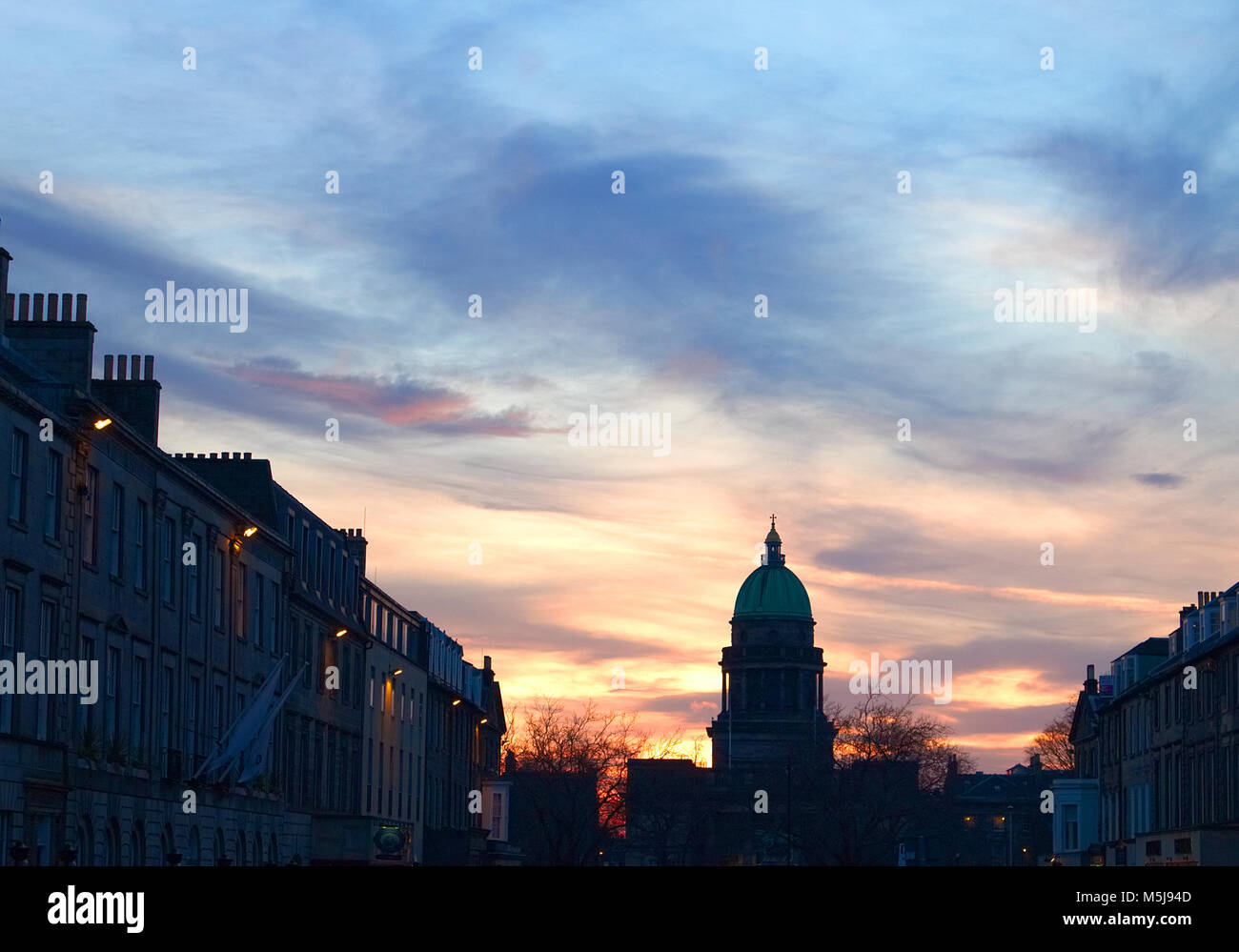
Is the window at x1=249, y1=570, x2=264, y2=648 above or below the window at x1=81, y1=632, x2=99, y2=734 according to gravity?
above

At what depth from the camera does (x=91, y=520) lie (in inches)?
1528

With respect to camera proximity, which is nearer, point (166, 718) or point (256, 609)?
point (166, 718)

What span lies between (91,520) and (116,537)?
81.7 inches

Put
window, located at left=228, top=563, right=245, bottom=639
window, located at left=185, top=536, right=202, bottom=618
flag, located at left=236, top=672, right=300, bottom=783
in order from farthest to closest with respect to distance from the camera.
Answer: window, located at left=228, top=563, right=245, bottom=639, flag, located at left=236, top=672, right=300, bottom=783, window, located at left=185, top=536, right=202, bottom=618

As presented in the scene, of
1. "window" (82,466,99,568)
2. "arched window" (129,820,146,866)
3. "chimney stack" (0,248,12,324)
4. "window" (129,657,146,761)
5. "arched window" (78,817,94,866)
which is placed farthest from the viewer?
"window" (129,657,146,761)

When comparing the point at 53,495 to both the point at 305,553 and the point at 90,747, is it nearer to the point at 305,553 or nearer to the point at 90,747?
the point at 90,747

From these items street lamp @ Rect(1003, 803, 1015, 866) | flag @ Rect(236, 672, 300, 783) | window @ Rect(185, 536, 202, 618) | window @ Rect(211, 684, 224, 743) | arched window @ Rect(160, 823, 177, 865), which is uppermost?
window @ Rect(185, 536, 202, 618)

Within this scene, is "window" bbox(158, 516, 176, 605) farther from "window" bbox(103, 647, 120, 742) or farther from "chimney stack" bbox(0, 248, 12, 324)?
"chimney stack" bbox(0, 248, 12, 324)

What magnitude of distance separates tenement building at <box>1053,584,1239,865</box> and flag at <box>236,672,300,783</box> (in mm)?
35134

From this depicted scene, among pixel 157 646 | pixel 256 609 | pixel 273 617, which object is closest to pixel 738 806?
pixel 273 617

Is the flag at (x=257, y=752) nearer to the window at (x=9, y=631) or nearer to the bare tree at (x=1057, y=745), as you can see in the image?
the window at (x=9, y=631)

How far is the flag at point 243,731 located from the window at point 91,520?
28.2 feet

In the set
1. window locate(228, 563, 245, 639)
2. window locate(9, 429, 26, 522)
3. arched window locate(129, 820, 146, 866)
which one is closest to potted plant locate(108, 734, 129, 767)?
arched window locate(129, 820, 146, 866)

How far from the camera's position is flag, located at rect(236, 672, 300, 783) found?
4766cm
